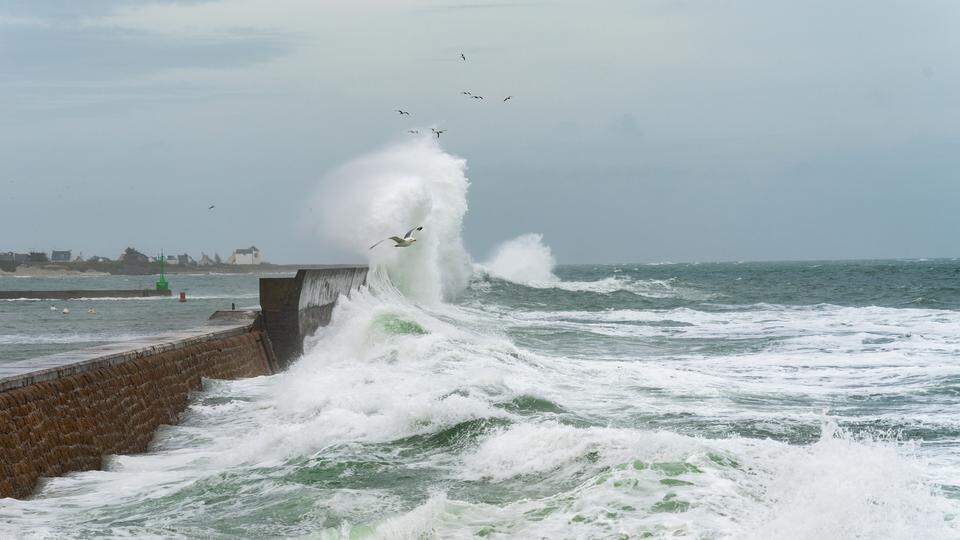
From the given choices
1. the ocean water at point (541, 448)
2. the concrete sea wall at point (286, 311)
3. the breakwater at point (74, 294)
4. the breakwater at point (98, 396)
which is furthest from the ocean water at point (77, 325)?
the breakwater at point (74, 294)

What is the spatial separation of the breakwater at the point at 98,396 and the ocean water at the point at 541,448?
0.21 m

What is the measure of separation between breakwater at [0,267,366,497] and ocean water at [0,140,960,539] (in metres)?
0.21

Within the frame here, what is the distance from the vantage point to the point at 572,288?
1836 inches

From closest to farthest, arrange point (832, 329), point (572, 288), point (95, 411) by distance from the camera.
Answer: point (95, 411) < point (832, 329) < point (572, 288)

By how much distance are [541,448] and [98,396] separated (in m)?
3.52

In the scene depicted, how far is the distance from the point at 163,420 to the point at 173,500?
328 cm

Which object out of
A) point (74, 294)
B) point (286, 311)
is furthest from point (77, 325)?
point (74, 294)

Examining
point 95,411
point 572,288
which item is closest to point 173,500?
point 95,411

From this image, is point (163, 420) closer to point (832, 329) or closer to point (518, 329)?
point (518, 329)

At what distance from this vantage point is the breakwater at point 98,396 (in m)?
7.23

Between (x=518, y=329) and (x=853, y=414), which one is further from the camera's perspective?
(x=518, y=329)

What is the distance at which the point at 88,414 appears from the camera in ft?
27.3

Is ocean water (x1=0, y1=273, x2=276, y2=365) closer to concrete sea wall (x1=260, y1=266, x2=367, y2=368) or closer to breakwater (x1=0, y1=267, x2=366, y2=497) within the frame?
breakwater (x1=0, y1=267, x2=366, y2=497)

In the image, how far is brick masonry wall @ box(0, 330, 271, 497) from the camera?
23.4 feet
